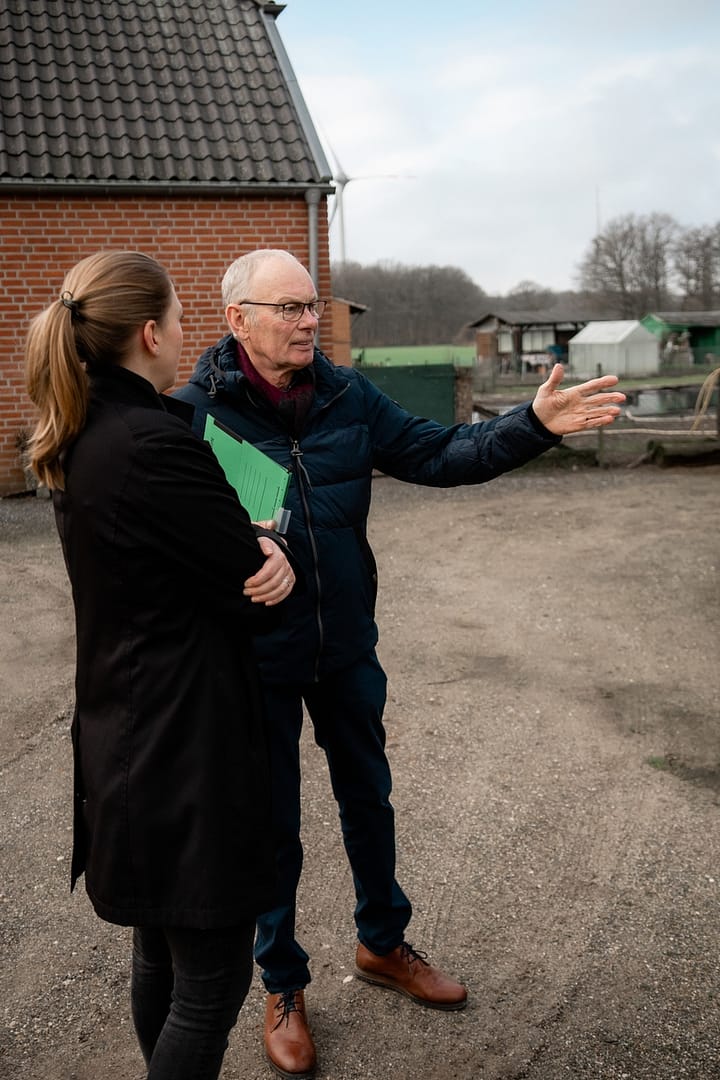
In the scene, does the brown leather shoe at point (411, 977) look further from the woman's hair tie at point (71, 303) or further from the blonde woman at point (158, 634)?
the woman's hair tie at point (71, 303)

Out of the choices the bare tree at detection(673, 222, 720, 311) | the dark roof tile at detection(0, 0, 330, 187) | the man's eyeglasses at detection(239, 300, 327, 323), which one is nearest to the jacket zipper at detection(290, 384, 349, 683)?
the man's eyeglasses at detection(239, 300, 327, 323)

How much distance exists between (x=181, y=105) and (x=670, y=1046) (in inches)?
415

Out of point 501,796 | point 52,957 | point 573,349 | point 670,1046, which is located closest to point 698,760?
point 501,796

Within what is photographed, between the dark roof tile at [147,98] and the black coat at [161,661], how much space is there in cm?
921

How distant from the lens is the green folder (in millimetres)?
2277

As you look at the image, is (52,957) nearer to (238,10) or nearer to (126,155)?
(126,155)

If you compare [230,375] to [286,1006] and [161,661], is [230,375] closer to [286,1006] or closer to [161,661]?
[161,661]

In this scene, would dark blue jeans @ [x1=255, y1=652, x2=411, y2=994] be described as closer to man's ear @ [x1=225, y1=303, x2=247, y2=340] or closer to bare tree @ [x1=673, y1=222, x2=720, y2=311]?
man's ear @ [x1=225, y1=303, x2=247, y2=340]

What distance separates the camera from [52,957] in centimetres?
305

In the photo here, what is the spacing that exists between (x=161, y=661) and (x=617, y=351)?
6158 cm

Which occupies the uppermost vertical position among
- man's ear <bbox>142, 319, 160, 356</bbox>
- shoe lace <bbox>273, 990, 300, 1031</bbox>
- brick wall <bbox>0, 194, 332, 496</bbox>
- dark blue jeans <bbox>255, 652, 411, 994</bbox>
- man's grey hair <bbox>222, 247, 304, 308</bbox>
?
brick wall <bbox>0, 194, 332, 496</bbox>

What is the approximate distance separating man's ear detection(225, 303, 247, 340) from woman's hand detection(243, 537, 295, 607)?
2.91 ft

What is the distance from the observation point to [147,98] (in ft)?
34.9

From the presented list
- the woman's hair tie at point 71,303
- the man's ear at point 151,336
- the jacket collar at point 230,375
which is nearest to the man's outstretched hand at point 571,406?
the jacket collar at point 230,375
